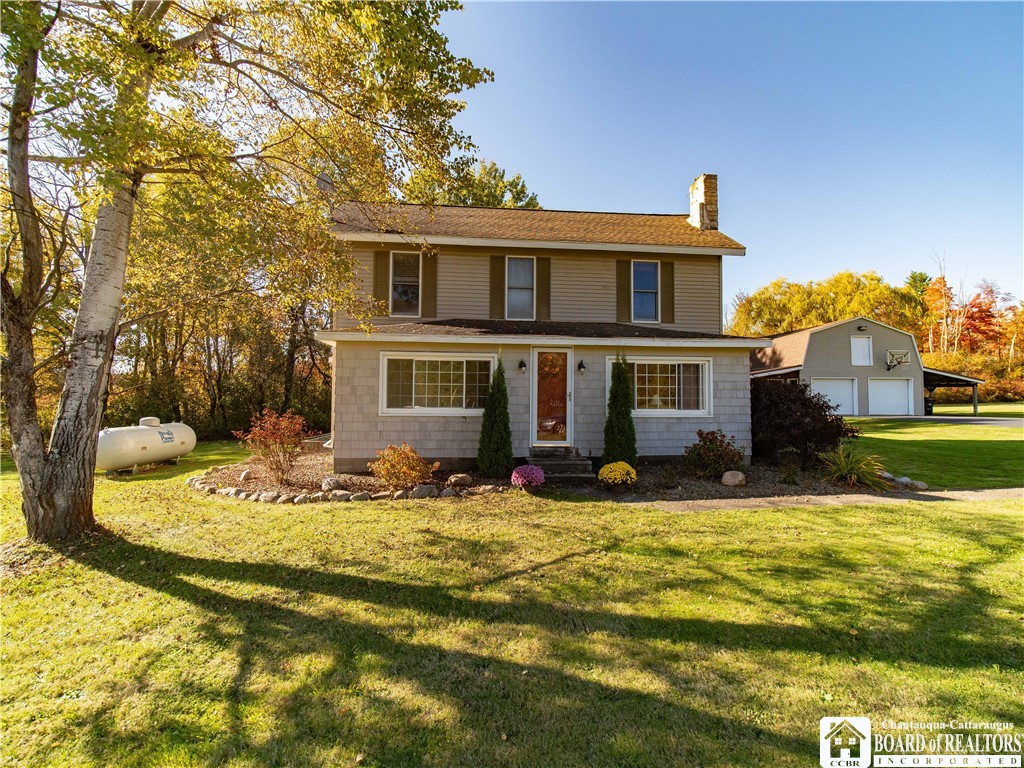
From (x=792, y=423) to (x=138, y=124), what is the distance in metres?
11.5

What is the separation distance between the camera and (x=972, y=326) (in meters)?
39.8

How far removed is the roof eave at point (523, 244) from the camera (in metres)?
10.7

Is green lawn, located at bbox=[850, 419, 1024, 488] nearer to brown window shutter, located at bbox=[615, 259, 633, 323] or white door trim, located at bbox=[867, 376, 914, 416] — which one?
white door trim, located at bbox=[867, 376, 914, 416]

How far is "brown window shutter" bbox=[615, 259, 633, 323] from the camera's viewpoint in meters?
11.8

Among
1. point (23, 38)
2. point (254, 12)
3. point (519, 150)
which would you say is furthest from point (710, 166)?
point (23, 38)

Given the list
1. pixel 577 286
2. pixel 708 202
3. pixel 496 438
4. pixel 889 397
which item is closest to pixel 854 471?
pixel 496 438

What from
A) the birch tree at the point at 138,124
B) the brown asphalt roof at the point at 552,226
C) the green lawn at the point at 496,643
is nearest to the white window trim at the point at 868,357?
the brown asphalt roof at the point at 552,226

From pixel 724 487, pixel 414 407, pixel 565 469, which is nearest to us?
pixel 724 487

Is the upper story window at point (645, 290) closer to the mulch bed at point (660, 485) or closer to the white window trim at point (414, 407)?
the mulch bed at point (660, 485)

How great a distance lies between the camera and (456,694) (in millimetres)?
2646

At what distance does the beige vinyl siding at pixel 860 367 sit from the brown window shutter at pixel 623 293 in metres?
16.9

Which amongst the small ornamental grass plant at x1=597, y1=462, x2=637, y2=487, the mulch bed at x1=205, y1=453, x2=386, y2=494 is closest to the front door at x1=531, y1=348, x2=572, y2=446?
the small ornamental grass plant at x1=597, y1=462, x2=637, y2=487
